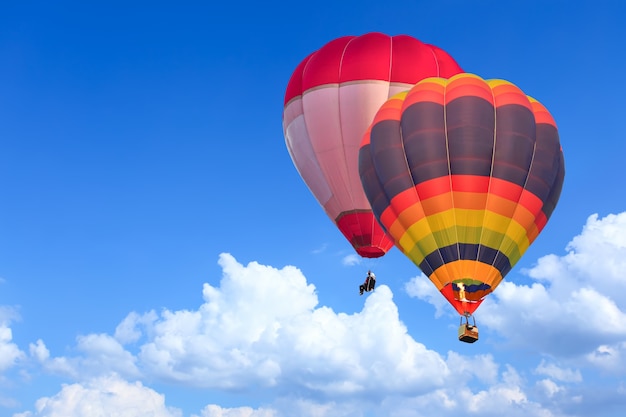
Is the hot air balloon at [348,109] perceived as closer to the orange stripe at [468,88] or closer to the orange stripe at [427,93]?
the orange stripe at [427,93]

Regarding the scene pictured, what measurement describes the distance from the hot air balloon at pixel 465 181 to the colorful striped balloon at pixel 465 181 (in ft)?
0.09

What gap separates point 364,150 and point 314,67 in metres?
6.78

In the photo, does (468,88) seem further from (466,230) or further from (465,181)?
(466,230)

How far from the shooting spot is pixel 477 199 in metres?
25.1

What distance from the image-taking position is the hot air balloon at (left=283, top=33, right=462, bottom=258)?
31.9m

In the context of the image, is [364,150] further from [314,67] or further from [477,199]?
[314,67]

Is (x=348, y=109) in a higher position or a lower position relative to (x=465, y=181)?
higher

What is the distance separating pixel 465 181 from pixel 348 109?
25.9ft

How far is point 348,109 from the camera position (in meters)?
31.9

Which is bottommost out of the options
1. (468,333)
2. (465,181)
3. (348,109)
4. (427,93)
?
(468,333)

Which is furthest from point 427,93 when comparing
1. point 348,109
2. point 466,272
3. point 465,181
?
point 466,272

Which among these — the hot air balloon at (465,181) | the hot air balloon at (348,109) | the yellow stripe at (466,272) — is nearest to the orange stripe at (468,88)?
the hot air balloon at (465,181)

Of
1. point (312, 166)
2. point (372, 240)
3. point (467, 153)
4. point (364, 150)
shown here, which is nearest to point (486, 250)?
point (467, 153)

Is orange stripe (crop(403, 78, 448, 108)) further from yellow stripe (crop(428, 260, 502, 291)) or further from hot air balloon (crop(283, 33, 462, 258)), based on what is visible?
yellow stripe (crop(428, 260, 502, 291))
